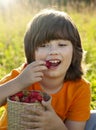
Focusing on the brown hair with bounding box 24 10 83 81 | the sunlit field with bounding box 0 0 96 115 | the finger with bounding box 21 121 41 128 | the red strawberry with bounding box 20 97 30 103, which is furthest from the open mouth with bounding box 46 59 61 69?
the sunlit field with bounding box 0 0 96 115

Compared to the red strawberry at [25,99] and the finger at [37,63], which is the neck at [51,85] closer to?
the finger at [37,63]

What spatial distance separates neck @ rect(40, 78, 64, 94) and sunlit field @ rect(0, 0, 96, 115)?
83 centimetres

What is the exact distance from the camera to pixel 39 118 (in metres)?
3.27

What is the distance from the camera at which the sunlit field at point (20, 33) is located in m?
6.37

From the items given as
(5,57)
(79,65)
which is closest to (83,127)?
(79,65)

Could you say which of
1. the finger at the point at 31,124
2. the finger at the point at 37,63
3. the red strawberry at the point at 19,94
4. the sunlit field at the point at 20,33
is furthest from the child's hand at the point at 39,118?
the sunlit field at the point at 20,33

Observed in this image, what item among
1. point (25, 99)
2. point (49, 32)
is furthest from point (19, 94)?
point (49, 32)

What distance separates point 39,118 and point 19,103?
180mm

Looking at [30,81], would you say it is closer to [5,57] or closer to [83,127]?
[83,127]

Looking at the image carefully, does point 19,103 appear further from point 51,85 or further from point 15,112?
point 51,85

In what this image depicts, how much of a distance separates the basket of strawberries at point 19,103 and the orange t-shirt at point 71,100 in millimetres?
422

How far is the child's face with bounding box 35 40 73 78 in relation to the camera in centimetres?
346

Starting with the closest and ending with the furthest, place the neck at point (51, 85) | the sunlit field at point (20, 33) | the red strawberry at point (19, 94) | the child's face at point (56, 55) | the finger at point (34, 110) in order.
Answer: the finger at point (34, 110), the red strawberry at point (19, 94), the child's face at point (56, 55), the neck at point (51, 85), the sunlit field at point (20, 33)

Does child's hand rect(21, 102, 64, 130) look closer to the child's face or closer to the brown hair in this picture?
the child's face
